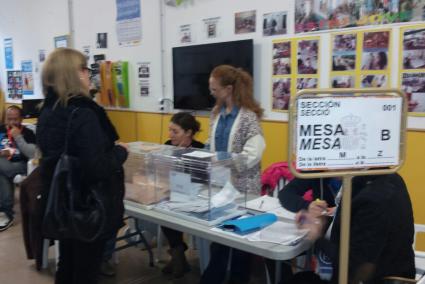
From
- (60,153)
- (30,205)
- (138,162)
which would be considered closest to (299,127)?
(60,153)

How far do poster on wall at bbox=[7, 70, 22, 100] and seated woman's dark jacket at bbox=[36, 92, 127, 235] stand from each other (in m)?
5.01

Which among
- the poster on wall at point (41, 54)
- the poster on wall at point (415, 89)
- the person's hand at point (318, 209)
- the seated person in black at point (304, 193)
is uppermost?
the poster on wall at point (41, 54)

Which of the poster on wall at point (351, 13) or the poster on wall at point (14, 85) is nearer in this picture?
the poster on wall at point (351, 13)

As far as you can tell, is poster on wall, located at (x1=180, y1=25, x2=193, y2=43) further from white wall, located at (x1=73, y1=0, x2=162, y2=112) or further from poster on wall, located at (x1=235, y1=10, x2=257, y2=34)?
poster on wall, located at (x1=235, y1=10, x2=257, y2=34)

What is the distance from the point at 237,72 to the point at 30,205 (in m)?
1.61

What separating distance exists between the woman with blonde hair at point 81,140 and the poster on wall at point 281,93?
175 centimetres

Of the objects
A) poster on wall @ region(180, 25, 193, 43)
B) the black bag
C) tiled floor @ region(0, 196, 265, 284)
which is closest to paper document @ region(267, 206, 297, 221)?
the black bag

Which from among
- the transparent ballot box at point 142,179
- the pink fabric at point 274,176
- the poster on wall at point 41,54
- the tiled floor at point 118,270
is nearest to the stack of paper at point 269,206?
the transparent ballot box at point 142,179

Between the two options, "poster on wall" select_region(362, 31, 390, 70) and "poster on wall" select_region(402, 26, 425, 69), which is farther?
"poster on wall" select_region(362, 31, 390, 70)

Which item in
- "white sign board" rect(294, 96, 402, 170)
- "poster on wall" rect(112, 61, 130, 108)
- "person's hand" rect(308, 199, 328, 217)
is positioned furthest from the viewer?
"poster on wall" rect(112, 61, 130, 108)

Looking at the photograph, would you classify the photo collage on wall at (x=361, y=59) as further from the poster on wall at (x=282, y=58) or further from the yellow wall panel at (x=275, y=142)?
the yellow wall panel at (x=275, y=142)

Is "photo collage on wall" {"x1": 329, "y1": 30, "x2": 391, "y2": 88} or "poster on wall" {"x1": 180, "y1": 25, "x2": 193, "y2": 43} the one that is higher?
"poster on wall" {"x1": 180, "y1": 25, "x2": 193, "y2": 43}

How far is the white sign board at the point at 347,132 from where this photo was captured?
51.0 inches

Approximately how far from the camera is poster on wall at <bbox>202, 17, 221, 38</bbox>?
12.3ft
